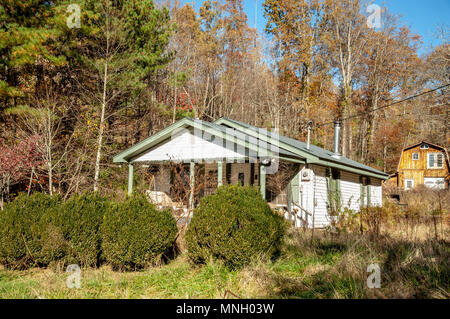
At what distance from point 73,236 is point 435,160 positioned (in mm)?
34119

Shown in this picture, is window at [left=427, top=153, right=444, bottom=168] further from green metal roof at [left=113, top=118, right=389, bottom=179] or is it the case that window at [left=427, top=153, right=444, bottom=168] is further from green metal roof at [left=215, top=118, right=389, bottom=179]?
green metal roof at [left=113, top=118, right=389, bottom=179]

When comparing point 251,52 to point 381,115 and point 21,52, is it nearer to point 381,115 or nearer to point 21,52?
point 381,115

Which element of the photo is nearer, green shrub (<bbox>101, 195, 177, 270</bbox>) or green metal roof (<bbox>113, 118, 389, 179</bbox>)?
green shrub (<bbox>101, 195, 177, 270</bbox>)

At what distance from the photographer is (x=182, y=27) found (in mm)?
25438

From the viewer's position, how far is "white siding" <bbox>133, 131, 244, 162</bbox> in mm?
11812

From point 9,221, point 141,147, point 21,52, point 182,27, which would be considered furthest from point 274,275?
point 182,27

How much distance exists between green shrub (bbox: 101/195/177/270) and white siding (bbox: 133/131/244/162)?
225 inches

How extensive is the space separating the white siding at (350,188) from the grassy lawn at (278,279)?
919 centimetres

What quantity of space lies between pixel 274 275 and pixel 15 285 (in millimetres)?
3815

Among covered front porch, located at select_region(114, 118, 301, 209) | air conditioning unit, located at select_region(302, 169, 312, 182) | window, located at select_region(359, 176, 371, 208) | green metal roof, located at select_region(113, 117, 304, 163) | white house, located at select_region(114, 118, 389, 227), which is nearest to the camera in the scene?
green metal roof, located at select_region(113, 117, 304, 163)

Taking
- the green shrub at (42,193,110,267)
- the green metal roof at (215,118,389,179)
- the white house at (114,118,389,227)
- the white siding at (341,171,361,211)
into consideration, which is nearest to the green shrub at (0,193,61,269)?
the green shrub at (42,193,110,267)

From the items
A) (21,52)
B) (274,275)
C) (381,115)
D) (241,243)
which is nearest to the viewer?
(274,275)

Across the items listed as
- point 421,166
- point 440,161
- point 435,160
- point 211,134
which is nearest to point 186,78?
point 211,134

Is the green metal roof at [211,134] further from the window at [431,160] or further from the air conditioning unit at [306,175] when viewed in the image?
the window at [431,160]
